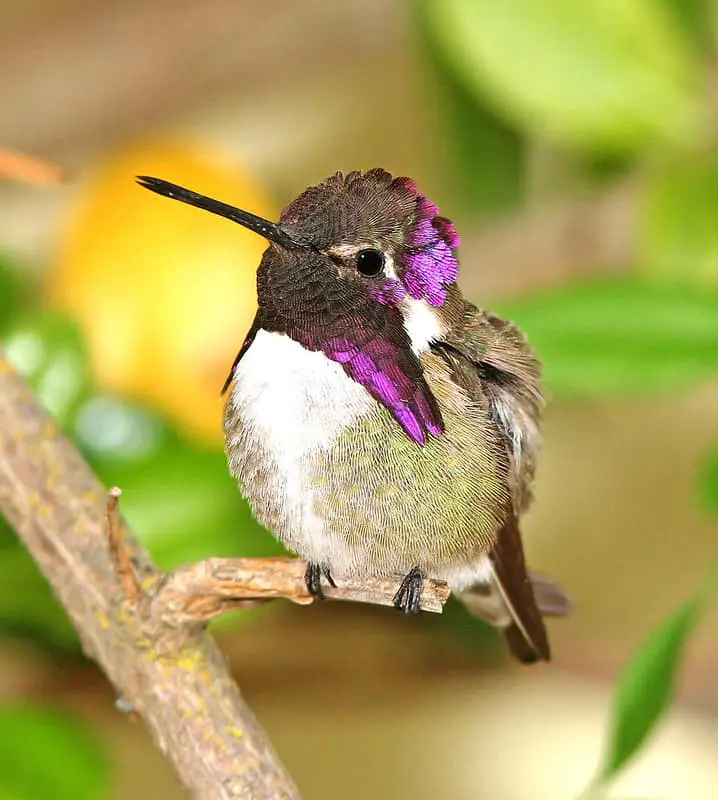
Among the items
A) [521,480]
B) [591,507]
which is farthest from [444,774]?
[521,480]

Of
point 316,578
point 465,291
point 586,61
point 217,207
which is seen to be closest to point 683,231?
point 586,61

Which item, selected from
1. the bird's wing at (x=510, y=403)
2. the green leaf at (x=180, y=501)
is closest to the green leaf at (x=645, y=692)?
the bird's wing at (x=510, y=403)

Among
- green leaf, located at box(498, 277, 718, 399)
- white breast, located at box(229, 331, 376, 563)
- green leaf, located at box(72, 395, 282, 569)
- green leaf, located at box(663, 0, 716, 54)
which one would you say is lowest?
green leaf, located at box(72, 395, 282, 569)

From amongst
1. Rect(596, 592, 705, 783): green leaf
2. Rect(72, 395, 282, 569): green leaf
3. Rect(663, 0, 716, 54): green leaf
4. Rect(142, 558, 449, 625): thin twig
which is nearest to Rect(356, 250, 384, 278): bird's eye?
Rect(142, 558, 449, 625): thin twig

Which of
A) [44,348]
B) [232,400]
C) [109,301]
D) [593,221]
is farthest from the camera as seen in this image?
[593,221]

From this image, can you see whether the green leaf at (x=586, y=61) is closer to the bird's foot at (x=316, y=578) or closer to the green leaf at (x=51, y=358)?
the green leaf at (x=51, y=358)

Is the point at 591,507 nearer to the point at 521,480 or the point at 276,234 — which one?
the point at 521,480

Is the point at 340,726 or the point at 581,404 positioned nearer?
the point at 340,726

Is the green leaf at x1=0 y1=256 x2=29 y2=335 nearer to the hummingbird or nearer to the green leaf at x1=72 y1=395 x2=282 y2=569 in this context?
the green leaf at x1=72 y1=395 x2=282 y2=569
